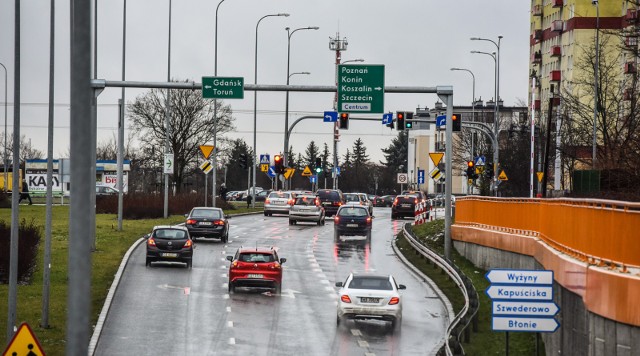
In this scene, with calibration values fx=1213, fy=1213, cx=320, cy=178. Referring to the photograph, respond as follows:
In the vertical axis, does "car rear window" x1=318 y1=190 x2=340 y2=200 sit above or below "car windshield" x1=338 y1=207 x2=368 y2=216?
above

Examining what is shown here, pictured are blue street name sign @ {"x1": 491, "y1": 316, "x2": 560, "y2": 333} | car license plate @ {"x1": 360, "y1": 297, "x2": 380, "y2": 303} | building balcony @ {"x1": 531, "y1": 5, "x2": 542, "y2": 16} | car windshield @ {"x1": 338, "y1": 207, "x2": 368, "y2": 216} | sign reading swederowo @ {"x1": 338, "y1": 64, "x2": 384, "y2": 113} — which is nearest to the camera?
blue street name sign @ {"x1": 491, "y1": 316, "x2": 560, "y2": 333}

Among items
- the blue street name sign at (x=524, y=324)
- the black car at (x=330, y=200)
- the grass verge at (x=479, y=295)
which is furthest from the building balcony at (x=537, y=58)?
the blue street name sign at (x=524, y=324)

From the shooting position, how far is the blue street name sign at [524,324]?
62.5ft

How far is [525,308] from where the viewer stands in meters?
19.3

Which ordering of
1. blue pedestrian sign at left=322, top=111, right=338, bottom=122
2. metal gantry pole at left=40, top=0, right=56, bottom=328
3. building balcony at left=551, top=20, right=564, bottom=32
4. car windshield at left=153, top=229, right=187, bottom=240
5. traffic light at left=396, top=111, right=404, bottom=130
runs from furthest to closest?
building balcony at left=551, top=20, right=564, bottom=32
blue pedestrian sign at left=322, top=111, right=338, bottom=122
traffic light at left=396, top=111, right=404, bottom=130
car windshield at left=153, top=229, right=187, bottom=240
metal gantry pole at left=40, top=0, right=56, bottom=328

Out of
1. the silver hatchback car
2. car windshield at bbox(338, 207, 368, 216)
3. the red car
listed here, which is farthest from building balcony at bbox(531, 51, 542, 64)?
the red car

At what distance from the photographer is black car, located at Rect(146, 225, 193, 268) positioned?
1592 inches

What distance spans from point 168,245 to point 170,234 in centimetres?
37

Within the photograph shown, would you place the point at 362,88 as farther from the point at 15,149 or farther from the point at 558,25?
the point at 558,25

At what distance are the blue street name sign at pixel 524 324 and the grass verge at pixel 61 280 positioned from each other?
9.08 meters

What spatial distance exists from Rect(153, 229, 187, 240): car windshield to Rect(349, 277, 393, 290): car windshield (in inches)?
464

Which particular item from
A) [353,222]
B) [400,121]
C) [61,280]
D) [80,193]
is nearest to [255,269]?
[61,280]

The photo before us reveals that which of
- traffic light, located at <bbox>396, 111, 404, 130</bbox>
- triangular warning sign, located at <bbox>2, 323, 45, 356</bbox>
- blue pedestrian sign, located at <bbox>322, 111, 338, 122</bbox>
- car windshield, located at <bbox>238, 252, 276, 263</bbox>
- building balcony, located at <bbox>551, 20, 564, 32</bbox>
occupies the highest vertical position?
building balcony, located at <bbox>551, 20, 564, 32</bbox>

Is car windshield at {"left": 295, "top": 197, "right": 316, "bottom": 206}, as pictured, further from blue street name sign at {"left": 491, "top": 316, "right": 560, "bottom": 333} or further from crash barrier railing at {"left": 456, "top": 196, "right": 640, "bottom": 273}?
blue street name sign at {"left": 491, "top": 316, "right": 560, "bottom": 333}
